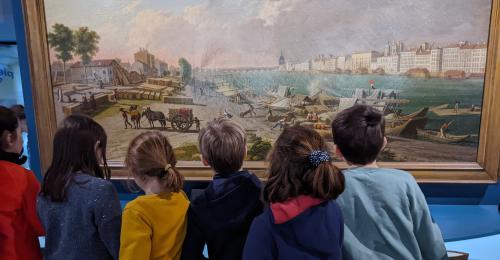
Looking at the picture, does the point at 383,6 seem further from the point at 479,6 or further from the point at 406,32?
the point at 479,6

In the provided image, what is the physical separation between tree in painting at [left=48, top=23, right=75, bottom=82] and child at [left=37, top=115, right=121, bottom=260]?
95 cm

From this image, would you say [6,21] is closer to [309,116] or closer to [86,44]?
[86,44]

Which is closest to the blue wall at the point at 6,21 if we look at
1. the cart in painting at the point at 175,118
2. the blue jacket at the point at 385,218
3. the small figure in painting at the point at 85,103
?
the small figure in painting at the point at 85,103

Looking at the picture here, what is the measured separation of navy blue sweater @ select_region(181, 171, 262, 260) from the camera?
1470 millimetres

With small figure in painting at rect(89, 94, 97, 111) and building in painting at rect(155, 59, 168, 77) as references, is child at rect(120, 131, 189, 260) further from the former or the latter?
small figure in painting at rect(89, 94, 97, 111)

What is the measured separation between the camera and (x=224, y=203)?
1469 millimetres

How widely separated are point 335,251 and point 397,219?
0.27 m

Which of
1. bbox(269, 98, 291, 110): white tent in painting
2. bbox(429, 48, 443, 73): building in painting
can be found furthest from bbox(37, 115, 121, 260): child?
bbox(429, 48, 443, 73): building in painting

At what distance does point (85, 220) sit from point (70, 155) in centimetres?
27

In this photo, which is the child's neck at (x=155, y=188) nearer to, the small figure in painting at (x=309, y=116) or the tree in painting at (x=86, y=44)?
the small figure in painting at (x=309, y=116)

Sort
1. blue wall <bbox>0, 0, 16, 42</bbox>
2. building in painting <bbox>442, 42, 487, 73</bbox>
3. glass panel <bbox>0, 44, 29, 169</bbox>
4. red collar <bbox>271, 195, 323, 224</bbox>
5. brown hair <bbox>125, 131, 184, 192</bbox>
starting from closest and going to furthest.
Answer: red collar <bbox>271, 195, 323, 224</bbox> → brown hair <bbox>125, 131, 184, 192</bbox> → building in painting <bbox>442, 42, 487, 73</bbox> → blue wall <bbox>0, 0, 16, 42</bbox> → glass panel <bbox>0, 44, 29, 169</bbox>

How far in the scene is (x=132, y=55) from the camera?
2.30m

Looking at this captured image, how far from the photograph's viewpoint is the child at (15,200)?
5.37ft

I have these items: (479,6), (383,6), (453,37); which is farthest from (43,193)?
(479,6)
